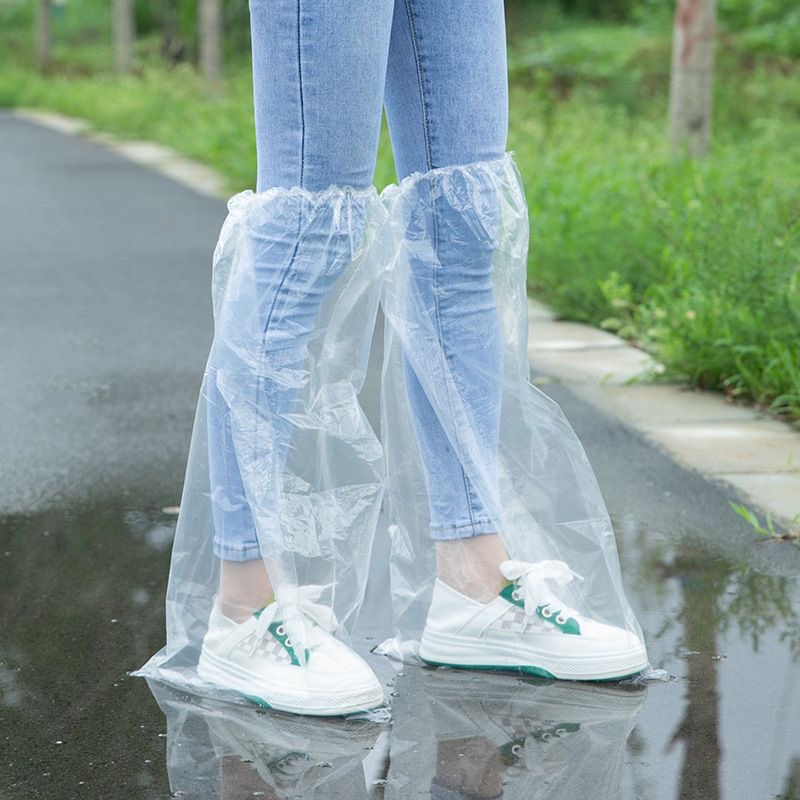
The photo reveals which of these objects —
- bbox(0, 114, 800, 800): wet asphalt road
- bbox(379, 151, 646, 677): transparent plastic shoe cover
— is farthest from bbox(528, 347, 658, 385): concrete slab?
bbox(379, 151, 646, 677): transparent plastic shoe cover

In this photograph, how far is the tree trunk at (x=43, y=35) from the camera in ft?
90.9

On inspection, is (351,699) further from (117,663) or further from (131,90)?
(131,90)

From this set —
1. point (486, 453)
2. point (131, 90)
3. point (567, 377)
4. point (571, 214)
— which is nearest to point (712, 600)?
point (486, 453)

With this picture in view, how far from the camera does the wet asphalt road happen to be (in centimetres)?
183

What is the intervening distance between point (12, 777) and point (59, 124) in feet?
51.2

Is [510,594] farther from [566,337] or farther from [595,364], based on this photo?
[566,337]

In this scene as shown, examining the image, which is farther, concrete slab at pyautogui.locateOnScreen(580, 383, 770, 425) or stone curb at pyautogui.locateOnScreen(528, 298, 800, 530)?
concrete slab at pyautogui.locateOnScreen(580, 383, 770, 425)

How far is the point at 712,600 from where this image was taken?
8.19 ft

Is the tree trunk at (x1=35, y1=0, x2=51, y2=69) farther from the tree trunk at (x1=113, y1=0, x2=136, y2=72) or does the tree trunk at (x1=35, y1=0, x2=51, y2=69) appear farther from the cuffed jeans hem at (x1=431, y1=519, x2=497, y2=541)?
the cuffed jeans hem at (x1=431, y1=519, x2=497, y2=541)

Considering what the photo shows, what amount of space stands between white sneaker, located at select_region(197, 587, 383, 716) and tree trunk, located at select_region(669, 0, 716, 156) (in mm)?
6008

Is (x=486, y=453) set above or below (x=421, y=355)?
below

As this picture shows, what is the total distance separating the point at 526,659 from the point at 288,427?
1.66 ft

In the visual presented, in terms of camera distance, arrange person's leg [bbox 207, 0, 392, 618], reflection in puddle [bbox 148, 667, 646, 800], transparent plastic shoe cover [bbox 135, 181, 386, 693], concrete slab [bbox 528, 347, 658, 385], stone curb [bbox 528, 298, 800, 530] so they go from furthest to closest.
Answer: concrete slab [bbox 528, 347, 658, 385], stone curb [bbox 528, 298, 800, 530], transparent plastic shoe cover [bbox 135, 181, 386, 693], person's leg [bbox 207, 0, 392, 618], reflection in puddle [bbox 148, 667, 646, 800]

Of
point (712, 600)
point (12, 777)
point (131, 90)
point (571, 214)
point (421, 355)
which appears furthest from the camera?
point (131, 90)
